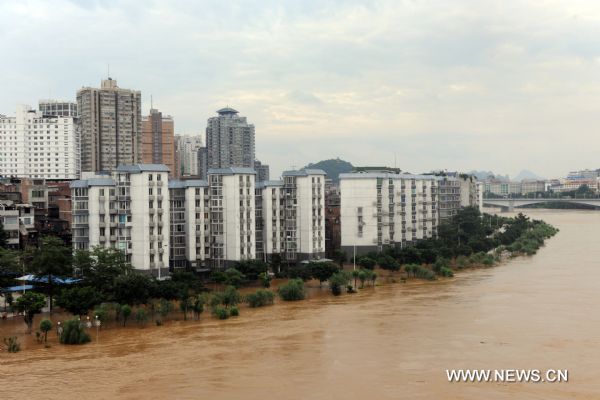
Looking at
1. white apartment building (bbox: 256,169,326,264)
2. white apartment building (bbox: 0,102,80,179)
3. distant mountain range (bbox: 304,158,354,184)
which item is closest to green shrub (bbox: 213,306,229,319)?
white apartment building (bbox: 256,169,326,264)

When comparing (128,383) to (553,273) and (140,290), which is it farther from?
(553,273)

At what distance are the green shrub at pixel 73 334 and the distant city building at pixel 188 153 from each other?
219ft

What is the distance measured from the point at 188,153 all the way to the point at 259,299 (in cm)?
6960

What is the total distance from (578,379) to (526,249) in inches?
1067

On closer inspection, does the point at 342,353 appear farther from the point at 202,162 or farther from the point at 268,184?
the point at 202,162

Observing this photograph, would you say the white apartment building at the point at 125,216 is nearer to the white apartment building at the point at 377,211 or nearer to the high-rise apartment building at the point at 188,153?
the white apartment building at the point at 377,211

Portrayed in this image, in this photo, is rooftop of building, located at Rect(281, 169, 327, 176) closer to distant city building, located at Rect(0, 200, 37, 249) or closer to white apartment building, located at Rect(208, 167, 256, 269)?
white apartment building, located at Rect(208, 167, 256, 269)

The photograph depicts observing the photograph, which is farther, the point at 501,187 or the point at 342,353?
the point at 501,187

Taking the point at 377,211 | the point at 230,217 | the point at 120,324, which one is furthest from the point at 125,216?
the point at 377,211

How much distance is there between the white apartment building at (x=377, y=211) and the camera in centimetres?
3500

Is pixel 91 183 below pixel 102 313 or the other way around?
the other way around

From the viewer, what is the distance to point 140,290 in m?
20.2

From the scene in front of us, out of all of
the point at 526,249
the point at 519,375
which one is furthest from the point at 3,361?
the point at 526,249

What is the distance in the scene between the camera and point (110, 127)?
5962 centimetres
